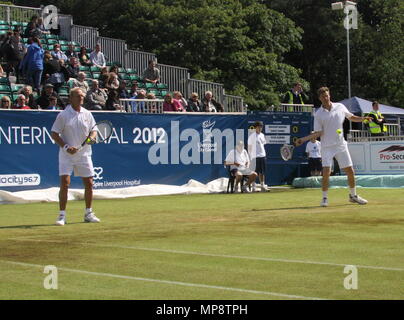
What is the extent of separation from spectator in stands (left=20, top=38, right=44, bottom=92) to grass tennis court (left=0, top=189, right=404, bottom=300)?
10292 millimetres

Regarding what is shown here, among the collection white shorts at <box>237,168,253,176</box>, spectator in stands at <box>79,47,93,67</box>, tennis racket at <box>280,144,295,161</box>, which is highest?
spectator in stands at <box>79,47,93,67</box>

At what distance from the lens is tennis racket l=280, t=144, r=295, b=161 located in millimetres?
31094

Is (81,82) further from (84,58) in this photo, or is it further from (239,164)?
(239,164)

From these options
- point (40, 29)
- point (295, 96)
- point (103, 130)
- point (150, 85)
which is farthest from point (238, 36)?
point (103, 130)

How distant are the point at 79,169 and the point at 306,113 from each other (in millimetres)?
17443

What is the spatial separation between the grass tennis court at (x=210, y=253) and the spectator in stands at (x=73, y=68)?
11822 mm

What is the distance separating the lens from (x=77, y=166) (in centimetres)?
1570

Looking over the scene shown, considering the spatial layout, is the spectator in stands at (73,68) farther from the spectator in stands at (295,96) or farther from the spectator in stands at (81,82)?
the spectator in stands at (295,96)

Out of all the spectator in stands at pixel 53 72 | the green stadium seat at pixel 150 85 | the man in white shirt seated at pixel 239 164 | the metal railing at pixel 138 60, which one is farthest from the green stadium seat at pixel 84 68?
the man in white shirt seated at pixel 239 164

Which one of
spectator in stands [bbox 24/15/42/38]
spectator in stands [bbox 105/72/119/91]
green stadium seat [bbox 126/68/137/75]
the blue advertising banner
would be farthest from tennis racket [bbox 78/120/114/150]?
green stadium seat [bbox 126/68/137/75]

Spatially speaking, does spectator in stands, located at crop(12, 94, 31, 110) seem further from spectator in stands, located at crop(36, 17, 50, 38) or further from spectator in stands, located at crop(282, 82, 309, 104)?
spectator in stands, located at crop(282, 82, 309, 104)

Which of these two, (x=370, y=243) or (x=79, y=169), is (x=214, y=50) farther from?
(x=370, y=243)
